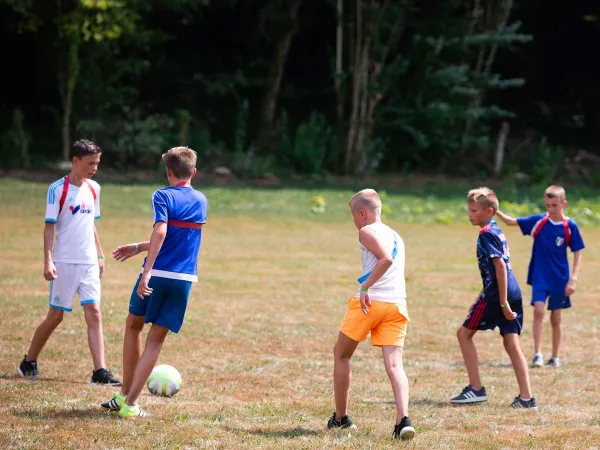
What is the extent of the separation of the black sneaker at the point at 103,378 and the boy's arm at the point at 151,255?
63.7 inches

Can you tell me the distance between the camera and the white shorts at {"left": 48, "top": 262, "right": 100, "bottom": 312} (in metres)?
7.82

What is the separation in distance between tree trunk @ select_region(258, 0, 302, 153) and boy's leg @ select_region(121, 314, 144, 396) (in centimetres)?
2477

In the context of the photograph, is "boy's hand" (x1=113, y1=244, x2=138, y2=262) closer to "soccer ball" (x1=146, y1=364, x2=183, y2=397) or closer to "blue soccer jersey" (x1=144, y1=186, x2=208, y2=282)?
"blue soccer jersey" (x1=144, y1=186, x2=208, y2=282)

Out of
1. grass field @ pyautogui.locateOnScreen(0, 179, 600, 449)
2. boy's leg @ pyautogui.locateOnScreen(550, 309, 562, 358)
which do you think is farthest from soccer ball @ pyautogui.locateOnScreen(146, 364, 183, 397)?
boy's leg @ pyautogui.locateOnScreen(550, 309, 562, 358)

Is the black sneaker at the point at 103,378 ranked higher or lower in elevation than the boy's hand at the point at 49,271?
lower

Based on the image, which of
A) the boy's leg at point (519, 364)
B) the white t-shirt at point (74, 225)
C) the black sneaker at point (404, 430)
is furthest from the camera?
the white t-shirt at point (74, 225)

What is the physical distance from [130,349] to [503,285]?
2.74 m

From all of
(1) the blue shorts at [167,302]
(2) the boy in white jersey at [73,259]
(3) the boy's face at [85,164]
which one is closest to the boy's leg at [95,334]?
(2) the boy in white jersey at [73,259]

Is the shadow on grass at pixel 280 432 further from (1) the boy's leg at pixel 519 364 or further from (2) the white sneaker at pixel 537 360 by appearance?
(2) the white sneaker at pixel 537 360

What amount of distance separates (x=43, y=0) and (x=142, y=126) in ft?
13.8

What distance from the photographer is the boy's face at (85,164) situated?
7672 mm

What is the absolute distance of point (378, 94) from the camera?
1183 inches

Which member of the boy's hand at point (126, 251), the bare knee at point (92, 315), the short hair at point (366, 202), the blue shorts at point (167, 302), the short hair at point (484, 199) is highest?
the short hair at point (366, 202)

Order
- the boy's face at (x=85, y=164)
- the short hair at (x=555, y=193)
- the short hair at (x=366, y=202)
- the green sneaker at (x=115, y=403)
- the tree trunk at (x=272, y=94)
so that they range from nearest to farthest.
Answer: the short hair at (x=366, y=202) → the green sneaker at (x=115, y=403) → the boy's face at (x=85, y=164) → the short hair at (x=555, y=193) → the tree trunk at (x=272, y=94)
